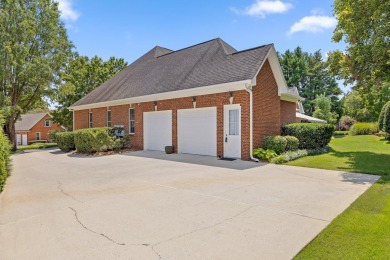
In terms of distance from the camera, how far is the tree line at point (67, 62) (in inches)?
432

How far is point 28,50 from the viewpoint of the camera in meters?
21.6

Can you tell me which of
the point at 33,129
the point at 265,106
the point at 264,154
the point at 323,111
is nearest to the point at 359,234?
the point at 264,154

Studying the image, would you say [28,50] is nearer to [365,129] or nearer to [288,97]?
[288,97]

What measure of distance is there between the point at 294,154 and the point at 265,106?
272cm

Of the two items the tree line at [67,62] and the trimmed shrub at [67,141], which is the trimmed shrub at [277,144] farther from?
the trimmed shrub at [67,141]

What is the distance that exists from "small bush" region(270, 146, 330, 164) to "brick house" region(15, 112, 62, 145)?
164ft

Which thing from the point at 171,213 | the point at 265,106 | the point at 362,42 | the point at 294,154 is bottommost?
the point at 171,213

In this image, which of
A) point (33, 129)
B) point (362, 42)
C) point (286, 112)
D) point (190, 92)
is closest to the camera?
point (362, 42)

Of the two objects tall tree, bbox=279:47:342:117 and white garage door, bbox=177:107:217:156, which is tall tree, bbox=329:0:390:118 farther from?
tall tree, bbox=279:47:342:117

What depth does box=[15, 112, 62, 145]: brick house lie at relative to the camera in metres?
50.8

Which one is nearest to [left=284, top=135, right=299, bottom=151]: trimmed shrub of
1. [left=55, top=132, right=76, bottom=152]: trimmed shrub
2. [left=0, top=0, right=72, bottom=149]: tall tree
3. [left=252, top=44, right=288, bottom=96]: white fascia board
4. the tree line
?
[left=252, top=44, right=288, bottom=96]: white fascia board

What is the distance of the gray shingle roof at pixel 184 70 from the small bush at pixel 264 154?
10.6 ft

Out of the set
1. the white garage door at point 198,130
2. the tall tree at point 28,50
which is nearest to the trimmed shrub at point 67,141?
the tall tree at point 28,50

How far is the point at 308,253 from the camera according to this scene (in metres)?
3.21
